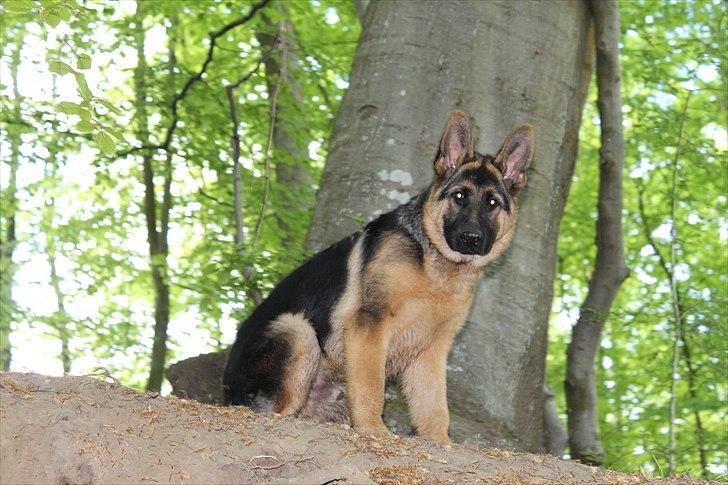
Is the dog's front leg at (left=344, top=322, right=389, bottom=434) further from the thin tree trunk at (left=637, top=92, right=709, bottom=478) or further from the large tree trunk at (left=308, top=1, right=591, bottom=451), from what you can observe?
the thin tree trunk at (left=637, top=92, right=709, bottom=478)

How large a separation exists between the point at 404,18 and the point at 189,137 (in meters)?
6.44

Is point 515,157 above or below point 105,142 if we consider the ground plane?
above

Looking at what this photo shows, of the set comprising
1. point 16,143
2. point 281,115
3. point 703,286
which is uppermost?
point 281,115

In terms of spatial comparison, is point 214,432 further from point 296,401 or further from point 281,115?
point 281,115

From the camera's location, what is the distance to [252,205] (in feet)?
45.4

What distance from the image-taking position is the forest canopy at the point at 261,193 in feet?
36.2

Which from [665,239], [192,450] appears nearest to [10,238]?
[665,239]

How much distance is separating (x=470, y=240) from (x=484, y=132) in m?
2.00

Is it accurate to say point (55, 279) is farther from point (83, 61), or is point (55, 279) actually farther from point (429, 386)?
point (83, 61)

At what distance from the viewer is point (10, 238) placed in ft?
69.5

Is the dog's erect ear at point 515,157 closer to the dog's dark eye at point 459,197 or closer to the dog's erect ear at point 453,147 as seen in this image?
the dog's erect ear at point 453,147

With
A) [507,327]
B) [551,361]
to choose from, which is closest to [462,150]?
[507,327]

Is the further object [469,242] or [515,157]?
[515,157]

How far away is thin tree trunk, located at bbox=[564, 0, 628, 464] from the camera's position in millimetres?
9625
